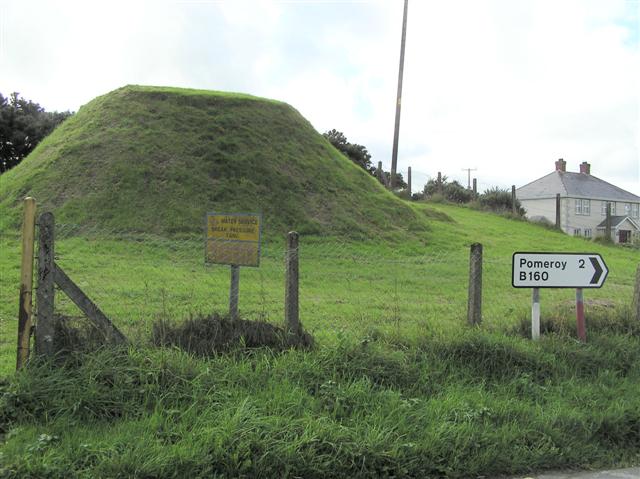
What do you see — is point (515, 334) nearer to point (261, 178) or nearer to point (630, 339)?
point (630, 339)

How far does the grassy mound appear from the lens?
15.7 metres

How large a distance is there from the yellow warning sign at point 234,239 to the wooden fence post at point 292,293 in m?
0.41

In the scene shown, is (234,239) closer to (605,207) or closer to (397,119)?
(397,119)

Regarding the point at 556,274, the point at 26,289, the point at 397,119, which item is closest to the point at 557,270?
the point at 556,274

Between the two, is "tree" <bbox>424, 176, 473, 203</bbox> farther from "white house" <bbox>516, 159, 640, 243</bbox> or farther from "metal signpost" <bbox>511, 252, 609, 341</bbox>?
"metal signpost" <bbox>511, 252, 609, 341</bbox>

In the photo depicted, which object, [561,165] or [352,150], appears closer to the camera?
[352,150]

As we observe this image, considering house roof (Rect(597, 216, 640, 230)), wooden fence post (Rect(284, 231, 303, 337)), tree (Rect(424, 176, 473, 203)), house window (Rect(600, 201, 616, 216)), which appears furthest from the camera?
house window (Rect(600, 201, 616, 216))

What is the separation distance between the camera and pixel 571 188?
53.6 meters

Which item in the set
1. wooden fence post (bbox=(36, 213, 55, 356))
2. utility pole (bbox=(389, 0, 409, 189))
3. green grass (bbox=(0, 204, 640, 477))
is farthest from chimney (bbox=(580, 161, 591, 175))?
wooden fence post (bbox=(36, 213, 55, 356))

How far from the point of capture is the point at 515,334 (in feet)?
19.8

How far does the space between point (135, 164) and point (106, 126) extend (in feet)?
9.93

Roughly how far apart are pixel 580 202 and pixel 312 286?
1960 inches

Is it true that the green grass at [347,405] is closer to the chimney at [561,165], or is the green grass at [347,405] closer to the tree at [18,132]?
the tree at [18,132]

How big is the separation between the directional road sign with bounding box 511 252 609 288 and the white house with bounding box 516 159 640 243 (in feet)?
155
